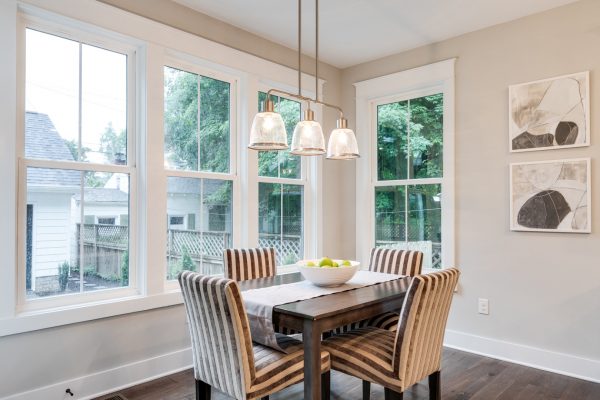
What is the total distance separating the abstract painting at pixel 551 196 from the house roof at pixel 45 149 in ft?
10.8

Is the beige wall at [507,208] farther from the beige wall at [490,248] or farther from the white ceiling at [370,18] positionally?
the white ceiling at [370,18]

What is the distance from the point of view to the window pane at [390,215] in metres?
4.19

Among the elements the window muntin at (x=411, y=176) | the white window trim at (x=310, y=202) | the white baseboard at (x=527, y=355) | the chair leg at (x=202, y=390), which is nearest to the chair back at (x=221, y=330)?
the chair leg at (x=202, y=390)

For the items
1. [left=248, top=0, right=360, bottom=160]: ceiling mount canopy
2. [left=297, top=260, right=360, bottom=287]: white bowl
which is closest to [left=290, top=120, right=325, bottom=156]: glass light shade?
[left=248, top=0, right=360, bottom=160]: ceiling mount canopy

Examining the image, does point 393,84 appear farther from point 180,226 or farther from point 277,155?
point 180,226

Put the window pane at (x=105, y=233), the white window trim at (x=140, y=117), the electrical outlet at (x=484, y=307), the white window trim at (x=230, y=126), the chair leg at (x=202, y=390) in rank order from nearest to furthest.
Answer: the chair leg at (x=202, y=390) < the white window trim at (x=140, y=117) < the window pane at (x=105, y=233) < the white window trim at (x=230, y=126) < the electrical outlet at (x=484, y=307)

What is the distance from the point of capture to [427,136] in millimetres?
4012

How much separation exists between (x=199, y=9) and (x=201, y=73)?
47cm

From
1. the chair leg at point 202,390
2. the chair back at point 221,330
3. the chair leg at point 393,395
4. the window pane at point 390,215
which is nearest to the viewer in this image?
the chair back at point 221,330

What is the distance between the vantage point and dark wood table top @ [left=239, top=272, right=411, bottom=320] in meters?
1.95

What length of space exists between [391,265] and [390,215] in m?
1.19

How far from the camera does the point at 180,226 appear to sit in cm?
326

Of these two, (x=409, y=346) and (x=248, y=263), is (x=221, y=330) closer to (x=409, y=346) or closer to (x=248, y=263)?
(x=409, y=346)

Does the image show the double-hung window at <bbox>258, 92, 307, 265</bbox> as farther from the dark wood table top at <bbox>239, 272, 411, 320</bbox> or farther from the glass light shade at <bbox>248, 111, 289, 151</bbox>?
the glass light shade at <bbox>248, 111, 289, 151</bbox>
